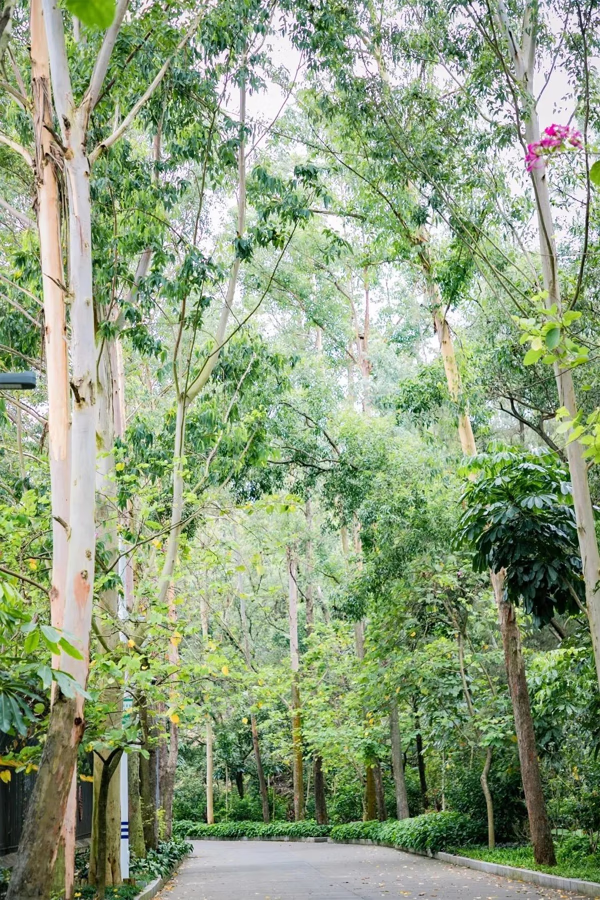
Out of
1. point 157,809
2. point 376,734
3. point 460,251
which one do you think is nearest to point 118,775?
point 157,809

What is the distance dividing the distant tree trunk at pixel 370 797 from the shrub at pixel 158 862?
315 inches

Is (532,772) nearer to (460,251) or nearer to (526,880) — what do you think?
(526,880)

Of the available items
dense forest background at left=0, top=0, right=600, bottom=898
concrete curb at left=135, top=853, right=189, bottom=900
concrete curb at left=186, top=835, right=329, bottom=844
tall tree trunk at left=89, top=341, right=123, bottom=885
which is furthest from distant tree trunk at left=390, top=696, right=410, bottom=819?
tall tree trunk at left=89, top=341, right=123, bottom=885

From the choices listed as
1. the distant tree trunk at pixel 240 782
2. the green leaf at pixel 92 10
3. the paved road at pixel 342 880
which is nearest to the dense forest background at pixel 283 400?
the green leaf at pixel 92 10

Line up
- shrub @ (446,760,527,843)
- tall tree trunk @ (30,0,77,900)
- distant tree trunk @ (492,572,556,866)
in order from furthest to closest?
shrub @ (446,760,527,843) → distant tree trunk @ (492,572,556,866) → tall tree trunk @ (30,0,77,900)

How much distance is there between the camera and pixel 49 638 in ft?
11.1

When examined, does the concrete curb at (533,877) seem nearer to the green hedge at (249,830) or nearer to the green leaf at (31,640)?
the green leaf at (31,640)

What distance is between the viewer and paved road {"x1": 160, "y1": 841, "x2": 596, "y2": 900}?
11.8 m

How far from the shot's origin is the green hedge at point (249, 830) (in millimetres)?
32094

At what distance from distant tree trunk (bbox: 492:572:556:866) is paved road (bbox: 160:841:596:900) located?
77cm

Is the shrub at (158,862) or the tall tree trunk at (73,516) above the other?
the tall tree trunk at (73,516)

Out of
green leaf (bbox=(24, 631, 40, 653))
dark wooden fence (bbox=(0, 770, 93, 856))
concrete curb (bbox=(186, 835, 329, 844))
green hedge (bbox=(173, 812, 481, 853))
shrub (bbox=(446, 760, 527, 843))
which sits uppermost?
green leaf (bbox=(24, 631, 40, 653))

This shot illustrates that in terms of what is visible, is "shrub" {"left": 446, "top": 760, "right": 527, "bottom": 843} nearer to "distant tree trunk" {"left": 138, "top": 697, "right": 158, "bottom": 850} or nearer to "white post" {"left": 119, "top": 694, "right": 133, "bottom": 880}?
"distant tree trunk" {"left": 138, "top": 697, "right": 158, "bottom": 850}

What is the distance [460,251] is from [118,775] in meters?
8.66
